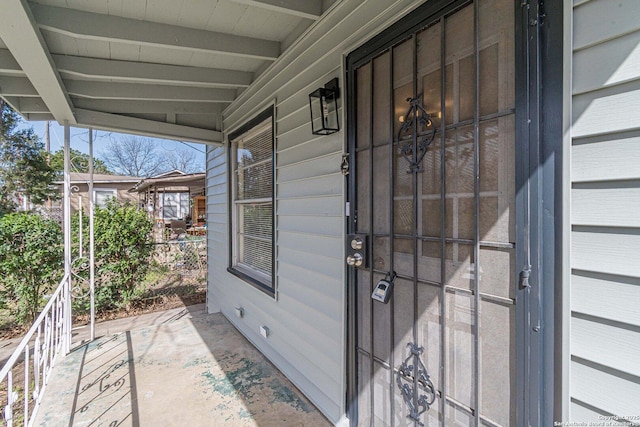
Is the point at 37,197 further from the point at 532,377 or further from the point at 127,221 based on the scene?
the point at 532,377

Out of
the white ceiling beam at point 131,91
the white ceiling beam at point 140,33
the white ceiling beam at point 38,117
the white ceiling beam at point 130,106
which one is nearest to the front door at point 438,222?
the white ceiling beam at point 140,33

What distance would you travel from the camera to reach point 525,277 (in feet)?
3.36

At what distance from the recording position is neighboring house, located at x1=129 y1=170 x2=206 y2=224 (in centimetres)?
1038

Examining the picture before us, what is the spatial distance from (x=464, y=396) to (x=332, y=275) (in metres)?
1.00

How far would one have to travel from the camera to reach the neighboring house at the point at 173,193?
10.4 meters

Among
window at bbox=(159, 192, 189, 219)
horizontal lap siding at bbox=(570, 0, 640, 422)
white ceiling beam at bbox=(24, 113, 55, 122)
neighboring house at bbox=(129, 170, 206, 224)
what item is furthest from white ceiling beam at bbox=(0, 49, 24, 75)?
window at bbox=(159, 192, 189, 219)

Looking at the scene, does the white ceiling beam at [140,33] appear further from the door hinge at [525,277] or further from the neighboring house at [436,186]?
the door hinge at [525,277]

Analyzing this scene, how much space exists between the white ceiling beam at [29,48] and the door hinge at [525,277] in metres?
2.42

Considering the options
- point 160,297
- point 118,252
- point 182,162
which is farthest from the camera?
point 182,162

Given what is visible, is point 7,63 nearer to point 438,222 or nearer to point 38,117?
point 38,117

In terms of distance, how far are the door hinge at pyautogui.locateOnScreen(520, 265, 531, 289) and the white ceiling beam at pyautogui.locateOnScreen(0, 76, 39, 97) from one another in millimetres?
3909

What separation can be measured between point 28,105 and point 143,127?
1.02 meters

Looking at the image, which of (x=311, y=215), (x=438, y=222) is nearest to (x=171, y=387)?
(x=311, y=215)

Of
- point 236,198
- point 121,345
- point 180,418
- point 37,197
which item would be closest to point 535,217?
point 180,418
